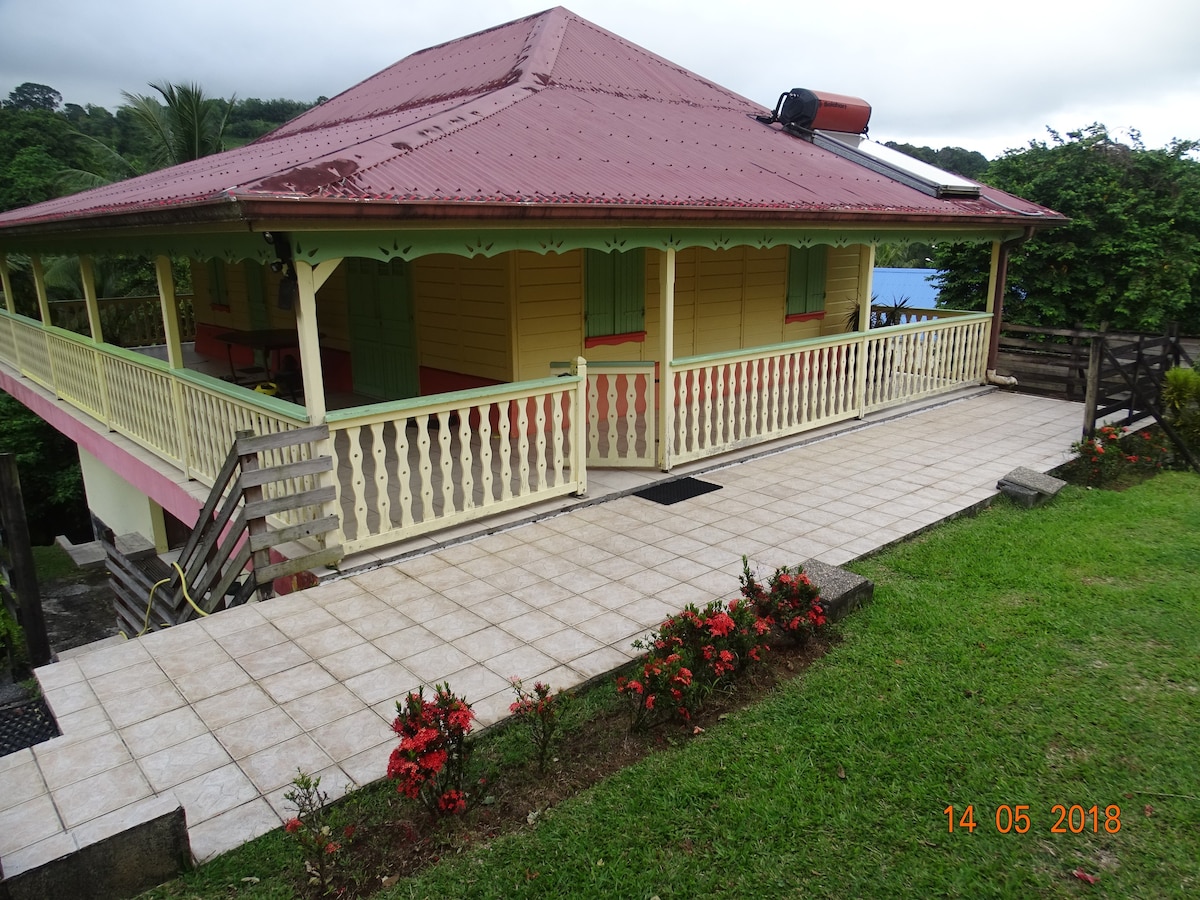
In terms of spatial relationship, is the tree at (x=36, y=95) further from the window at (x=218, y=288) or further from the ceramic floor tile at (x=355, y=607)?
the ceramic floor tile at (x=355, y=607)

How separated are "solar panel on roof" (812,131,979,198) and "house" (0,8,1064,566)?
0.06m

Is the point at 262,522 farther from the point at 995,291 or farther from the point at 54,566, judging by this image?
the point at 54,566

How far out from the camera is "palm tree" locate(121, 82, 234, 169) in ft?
69.5

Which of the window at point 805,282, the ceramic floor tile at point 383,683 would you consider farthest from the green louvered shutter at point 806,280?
the ceramic floor tile at point 383,683

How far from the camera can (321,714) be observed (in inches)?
165

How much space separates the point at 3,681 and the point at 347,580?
3436mm

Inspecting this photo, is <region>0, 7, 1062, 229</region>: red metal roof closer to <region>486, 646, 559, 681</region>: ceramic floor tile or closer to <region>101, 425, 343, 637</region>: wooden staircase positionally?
<region>101, 425, 343, 637</region>: wooden staircase

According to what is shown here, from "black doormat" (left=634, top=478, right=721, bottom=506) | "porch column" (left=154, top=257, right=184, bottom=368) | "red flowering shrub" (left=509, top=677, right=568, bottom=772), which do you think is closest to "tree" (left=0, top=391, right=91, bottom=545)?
"porch column" (left=154, top=257, right=184, bottom=368)

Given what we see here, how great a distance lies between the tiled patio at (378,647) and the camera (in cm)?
360

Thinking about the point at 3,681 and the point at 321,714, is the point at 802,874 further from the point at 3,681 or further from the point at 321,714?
the point at 3,681

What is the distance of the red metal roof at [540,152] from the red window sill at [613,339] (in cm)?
209

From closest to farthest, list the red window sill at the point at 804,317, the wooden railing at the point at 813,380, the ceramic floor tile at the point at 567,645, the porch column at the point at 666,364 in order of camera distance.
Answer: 1. the ceramic floor tile at the point at 567,645
2. the porch column at the point at 666,364
3. the wooden railing at the point at 813,380
4. the red window sill at the point at 804,317

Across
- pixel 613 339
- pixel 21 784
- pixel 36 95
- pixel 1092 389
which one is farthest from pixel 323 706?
pixel 36 95

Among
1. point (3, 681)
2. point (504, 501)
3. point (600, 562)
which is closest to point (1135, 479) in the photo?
point (600, 562)
